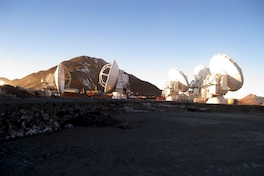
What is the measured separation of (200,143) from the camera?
27.0 ft

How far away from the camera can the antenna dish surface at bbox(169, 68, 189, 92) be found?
5162 centimetres

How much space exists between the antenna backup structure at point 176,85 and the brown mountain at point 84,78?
4533 centimetres

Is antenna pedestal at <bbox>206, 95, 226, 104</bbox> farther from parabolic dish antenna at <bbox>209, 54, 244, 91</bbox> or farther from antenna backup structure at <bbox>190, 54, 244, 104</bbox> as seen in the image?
parabolic dish antenna at <bbox>209, 54, 244, 91</bbox>

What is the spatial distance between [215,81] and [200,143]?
28.6 meters

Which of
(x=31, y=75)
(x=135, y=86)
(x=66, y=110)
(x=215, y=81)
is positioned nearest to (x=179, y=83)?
(x=215, y=81)

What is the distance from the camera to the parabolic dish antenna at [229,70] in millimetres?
33031

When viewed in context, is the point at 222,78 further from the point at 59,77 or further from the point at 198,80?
the point at 59,77

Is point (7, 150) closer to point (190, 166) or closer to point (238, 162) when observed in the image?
point (190, 166)

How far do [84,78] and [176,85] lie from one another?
245 feet

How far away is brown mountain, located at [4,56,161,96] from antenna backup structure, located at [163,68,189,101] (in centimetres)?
4533

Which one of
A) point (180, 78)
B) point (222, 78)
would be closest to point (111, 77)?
point (222, 78)

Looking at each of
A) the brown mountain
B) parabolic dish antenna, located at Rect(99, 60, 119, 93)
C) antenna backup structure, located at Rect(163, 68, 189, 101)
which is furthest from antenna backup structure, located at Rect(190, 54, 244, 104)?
the brown mountain

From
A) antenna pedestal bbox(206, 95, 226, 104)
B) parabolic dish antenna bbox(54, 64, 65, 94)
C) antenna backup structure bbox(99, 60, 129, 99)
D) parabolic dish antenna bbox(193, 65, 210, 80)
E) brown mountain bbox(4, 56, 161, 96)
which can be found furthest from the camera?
brown mountain bbox(4, 56, 161, 96)

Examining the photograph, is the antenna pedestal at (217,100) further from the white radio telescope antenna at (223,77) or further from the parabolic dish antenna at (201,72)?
the parabolic dish antenna at (201,72)
